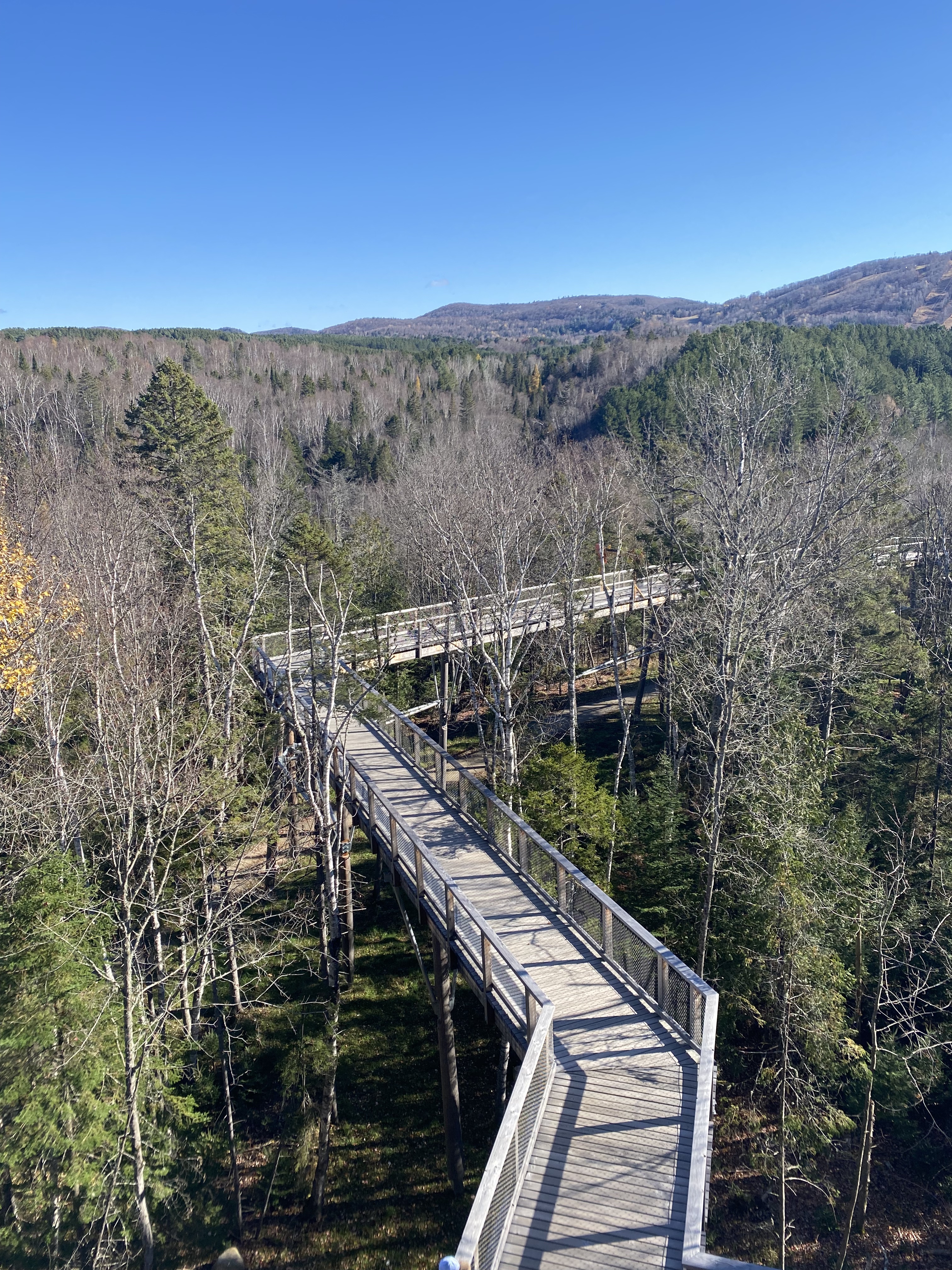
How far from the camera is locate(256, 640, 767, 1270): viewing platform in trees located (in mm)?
6465

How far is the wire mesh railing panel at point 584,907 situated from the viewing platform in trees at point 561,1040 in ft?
0.09

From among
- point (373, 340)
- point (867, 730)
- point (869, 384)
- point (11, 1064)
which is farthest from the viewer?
point (373, 340)

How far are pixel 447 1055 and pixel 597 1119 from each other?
377 cm

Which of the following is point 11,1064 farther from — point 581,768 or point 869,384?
point 869,384

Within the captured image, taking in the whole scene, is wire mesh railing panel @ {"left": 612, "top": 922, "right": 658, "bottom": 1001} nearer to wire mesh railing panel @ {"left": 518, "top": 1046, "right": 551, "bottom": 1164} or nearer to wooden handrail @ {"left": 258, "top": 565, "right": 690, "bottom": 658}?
wire mesh railing panel @ {"left": 518, "top": 1046, "right": 551, "bottom": 1164}

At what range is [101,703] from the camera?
962 centimetres

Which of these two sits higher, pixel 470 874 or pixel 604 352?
pixel 604 352

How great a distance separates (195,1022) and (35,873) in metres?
4.21

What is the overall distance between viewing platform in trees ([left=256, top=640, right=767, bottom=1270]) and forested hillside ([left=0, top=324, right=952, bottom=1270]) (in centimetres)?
119

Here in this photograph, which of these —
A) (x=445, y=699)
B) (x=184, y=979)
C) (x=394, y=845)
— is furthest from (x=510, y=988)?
(x=445, y=699)

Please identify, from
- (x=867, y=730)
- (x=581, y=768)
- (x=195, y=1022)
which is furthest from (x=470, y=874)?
(x=867, y=730)

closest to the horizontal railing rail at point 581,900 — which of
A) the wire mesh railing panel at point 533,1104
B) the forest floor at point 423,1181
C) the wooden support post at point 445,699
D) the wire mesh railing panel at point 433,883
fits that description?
the wire mesh railing panel at point 433,883

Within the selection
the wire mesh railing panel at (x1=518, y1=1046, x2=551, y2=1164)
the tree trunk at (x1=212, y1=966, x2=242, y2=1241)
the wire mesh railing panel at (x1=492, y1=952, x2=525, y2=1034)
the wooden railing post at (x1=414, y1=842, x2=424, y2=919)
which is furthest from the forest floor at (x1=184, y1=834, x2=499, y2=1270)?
the wire mesh railing panel at (x1=518, y1=1046, x2=551, y2=1164)

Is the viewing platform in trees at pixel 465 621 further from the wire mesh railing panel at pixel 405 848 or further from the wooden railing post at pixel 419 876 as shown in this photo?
the wooden railing post at pixel 419 876
